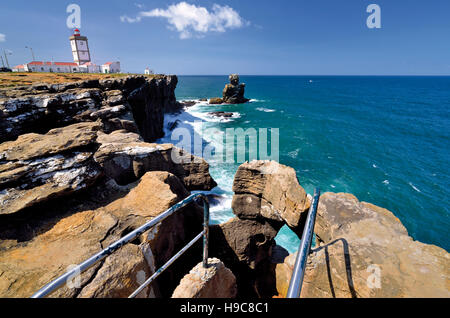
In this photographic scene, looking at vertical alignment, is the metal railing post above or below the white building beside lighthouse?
below

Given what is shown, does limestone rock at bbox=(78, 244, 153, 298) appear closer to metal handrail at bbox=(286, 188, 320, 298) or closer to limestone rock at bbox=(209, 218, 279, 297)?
metal handrail at bbox=(286, 188, 320, 298)

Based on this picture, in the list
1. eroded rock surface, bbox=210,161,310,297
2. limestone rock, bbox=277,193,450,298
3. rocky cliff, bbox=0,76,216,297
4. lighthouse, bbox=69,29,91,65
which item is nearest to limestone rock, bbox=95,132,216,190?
rocky cliff, bbox=0,76,216,297

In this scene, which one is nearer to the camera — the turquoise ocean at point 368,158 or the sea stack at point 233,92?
the turquoise ocean at point 368,158

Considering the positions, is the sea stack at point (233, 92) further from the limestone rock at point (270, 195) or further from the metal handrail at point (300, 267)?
the metal handrail at point (300, 267)

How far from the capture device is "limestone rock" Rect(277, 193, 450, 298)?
3.80 metres

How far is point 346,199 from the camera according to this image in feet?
20.7

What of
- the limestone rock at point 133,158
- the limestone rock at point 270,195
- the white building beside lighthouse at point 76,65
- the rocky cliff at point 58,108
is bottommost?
the limestone rock at point 270,195

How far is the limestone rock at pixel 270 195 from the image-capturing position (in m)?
7.47

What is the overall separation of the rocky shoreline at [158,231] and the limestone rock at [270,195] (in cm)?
5

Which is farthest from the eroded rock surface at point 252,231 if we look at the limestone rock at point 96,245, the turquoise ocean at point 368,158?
the turquoise ocean at point 368,158

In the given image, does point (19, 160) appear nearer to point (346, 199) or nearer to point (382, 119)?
point (346, 199)

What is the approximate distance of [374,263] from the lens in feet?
13.9

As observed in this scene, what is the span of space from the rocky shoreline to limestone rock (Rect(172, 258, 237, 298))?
0.07 feet

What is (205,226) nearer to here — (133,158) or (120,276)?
(120,276)
